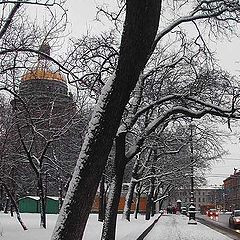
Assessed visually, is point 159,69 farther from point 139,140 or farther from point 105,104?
point 105,104

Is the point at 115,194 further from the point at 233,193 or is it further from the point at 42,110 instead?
the point at 233,193

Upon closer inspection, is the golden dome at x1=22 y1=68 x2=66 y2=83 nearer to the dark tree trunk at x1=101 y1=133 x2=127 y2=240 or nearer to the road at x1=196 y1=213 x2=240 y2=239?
the dark tree trunk at x1=101 y1=133 x2=127 y2=240

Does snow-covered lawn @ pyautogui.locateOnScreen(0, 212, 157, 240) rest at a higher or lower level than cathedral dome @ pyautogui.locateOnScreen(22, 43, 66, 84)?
lower

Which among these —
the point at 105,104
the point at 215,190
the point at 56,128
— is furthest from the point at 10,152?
the point at 215,190

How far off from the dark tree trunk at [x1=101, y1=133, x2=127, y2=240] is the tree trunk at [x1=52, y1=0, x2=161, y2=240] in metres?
7.83

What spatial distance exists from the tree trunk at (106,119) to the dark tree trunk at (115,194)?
25.7 feet

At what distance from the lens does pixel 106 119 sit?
24.0ft

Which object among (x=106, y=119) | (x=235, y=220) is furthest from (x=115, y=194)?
(x=235, y=220)

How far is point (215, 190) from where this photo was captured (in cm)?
17562

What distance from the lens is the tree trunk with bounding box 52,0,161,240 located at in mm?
6836

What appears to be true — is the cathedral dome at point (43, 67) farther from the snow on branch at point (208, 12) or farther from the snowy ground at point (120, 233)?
the snowy ground at point (120, 233)

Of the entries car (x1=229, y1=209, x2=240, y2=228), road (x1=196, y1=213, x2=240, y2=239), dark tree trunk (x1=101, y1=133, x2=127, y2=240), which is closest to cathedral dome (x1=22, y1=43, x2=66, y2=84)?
dark tree trunk (x1=101, y1=133, x2=127, y2=240)

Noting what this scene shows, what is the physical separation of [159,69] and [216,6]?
4.14 meters

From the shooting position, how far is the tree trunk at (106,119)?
6836 millimetres
